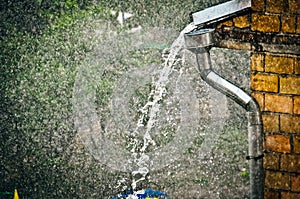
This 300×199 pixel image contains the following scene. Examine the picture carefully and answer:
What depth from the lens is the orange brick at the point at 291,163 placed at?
2014mm

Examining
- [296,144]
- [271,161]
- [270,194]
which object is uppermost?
A: [296,144]

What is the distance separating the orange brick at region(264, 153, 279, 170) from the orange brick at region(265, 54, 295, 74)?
Result: 18.3 inches

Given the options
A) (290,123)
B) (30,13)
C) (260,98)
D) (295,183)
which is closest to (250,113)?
(260,98)

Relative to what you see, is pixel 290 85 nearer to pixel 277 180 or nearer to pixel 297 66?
pixel 297 66

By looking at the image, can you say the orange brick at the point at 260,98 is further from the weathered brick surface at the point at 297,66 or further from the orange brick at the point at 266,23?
the orange brick at the point at 266,23

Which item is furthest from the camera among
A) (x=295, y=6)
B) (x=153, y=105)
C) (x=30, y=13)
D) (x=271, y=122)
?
(x=153, y=105)

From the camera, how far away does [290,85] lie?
1.95 meters

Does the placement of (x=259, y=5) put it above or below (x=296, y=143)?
above

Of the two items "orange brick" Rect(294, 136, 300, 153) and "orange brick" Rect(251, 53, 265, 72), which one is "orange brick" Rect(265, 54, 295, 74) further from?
"orange brick" Rect(294, 136, 300, 153)

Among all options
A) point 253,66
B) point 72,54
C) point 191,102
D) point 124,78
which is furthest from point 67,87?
point 253,66

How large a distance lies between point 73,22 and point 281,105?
8.84 ft

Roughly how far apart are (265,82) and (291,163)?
47 cm

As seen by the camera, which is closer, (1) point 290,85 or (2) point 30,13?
(1) point 290,85

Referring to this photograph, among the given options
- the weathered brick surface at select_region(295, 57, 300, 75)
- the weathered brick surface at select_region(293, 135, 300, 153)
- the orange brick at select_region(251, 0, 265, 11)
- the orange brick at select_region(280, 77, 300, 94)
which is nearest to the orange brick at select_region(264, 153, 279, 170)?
the weathered brick surface at select_region(293, 135, 300, 153)
